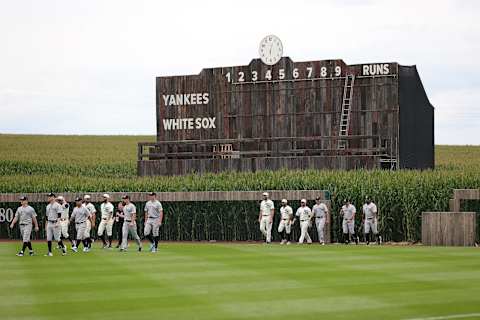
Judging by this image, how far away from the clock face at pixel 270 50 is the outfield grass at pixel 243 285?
22768mm

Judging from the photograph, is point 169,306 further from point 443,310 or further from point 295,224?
point 295,224

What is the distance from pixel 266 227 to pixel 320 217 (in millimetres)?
2516

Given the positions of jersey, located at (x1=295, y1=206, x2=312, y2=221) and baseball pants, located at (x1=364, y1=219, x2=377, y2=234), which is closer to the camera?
baseball pants, located at (x1=364, y1=219, x2=377, y2=234)

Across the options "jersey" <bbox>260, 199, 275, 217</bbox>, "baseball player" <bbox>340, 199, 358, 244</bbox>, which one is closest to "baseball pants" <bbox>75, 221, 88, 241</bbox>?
"jersey" <bbox>260, 199, 275, 217</bbox>

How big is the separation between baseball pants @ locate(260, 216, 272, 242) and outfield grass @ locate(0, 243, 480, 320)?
761cm

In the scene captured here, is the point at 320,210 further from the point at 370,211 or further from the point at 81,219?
the point at 81,219

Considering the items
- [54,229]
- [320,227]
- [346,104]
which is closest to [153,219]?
[54,229]

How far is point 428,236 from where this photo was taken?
114ft

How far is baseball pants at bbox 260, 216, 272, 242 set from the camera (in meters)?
37.6

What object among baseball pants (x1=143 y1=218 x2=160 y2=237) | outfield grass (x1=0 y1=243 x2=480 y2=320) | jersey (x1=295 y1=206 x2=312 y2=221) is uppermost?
jersey (x1=295 y1=206 x2=312 y2=221)

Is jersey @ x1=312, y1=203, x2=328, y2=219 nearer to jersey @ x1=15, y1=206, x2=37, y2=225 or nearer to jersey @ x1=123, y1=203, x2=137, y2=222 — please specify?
jersey @ x1=123, y1=203, x2=137, y2=222

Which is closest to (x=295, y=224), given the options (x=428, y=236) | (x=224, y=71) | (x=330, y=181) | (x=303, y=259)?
(x=330, y=181)

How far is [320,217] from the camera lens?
36.5 meters

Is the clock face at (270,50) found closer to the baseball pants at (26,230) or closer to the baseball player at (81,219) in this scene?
the baseball player at (81,219)
